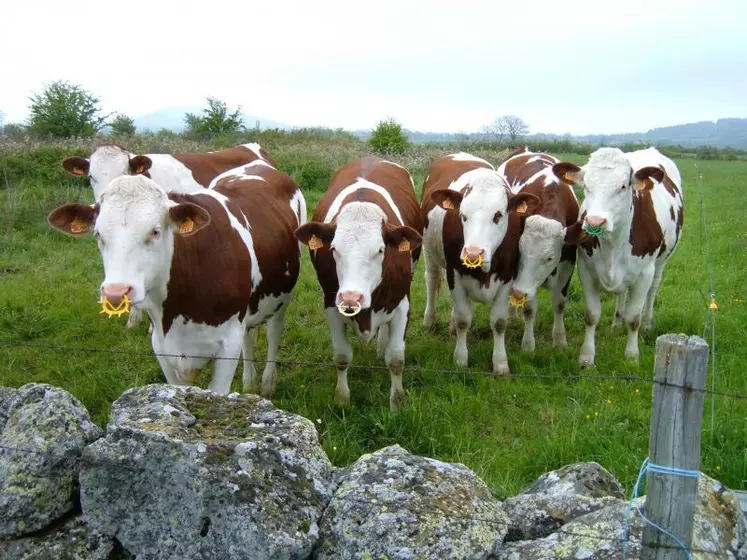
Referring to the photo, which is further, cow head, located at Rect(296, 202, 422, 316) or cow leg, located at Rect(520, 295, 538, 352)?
cow leg, located at Rect(520, 295, 538, 352)

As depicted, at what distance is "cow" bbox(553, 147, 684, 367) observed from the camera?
6.21 meters

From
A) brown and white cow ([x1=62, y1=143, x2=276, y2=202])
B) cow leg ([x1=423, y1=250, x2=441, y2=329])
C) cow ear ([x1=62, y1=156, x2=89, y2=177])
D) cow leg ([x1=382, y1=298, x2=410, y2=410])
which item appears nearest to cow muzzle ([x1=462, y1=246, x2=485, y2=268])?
cow leg ([x1=382, y1=298, x2=410, y2=410])

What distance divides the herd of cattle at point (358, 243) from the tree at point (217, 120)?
2330cm

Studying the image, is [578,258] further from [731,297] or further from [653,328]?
[731,297]

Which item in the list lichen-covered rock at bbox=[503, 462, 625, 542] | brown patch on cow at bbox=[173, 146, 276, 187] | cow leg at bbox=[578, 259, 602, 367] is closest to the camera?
lichen-covered rock at bbox=[503, 462, 625, 542]

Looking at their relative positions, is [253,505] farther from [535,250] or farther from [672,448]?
[535,250]

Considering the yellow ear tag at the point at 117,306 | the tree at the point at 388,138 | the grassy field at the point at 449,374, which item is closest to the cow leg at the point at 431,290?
the grassy field at the point at 449,374

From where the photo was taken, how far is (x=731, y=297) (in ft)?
28.4

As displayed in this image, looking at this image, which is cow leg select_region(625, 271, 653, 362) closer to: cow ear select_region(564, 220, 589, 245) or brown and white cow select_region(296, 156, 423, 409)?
cow ear select_region(564, 220, 589, 245)

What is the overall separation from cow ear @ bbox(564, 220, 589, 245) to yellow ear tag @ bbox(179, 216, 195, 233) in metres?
3.88

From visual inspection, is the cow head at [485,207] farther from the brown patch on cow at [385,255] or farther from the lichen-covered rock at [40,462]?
the lichen-covered rock at [40,462]

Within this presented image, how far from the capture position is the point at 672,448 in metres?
2.31

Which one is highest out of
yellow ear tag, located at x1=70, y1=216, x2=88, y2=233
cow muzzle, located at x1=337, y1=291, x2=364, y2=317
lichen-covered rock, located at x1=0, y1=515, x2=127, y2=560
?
yellow ear tag, located at x1=70, y1=216, x2=88, y2=233

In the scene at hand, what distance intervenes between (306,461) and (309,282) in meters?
6.83
